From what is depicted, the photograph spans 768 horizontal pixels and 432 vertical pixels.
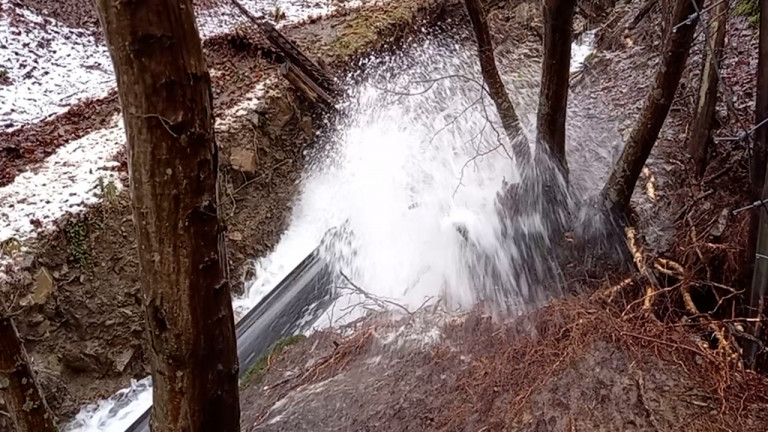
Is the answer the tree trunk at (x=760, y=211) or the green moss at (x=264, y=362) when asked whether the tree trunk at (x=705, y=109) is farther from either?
the green moss at (x=264, y=362)

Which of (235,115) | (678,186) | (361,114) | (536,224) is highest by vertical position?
(235,115)

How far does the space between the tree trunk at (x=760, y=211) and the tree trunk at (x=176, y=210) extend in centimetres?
218

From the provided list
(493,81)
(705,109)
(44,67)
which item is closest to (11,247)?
(44,67)

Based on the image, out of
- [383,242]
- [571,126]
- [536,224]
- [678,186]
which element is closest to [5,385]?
[536,224]

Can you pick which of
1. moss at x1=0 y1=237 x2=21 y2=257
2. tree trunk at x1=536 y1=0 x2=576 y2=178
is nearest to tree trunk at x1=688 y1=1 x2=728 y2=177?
tree trunk at x1=536 y1=0 x2=576 y2=178

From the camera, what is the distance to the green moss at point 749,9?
5.00m

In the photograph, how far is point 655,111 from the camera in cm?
316

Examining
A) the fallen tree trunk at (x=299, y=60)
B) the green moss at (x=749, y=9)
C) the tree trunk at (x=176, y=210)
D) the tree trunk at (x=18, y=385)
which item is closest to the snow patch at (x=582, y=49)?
the green moss at (x=749, y=9)

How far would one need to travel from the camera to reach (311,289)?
5.19 metres

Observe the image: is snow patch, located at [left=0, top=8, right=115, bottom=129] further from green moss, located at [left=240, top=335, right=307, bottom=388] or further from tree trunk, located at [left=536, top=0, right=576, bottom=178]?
tree trunk, located at [left=536, top=0, right=576, bottom=178]

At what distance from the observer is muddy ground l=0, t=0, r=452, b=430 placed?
4047mm

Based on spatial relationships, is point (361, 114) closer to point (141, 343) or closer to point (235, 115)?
point (235, 115)

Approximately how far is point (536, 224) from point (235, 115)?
3288 millimetres

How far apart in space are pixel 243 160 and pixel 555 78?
3293 millimetres
